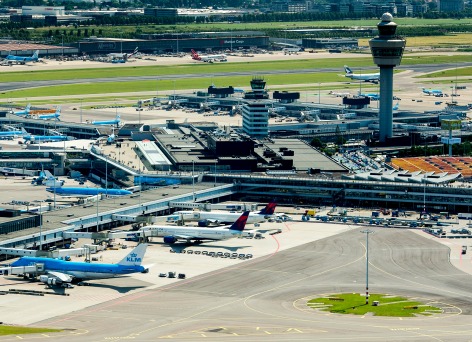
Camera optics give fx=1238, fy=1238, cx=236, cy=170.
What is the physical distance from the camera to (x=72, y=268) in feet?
380

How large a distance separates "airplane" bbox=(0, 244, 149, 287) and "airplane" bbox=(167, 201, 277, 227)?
89.8ft

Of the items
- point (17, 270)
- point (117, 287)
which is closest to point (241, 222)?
point (117, 287)

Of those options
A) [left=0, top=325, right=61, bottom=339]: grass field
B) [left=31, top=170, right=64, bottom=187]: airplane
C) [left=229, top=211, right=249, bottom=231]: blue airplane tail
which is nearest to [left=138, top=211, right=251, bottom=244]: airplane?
[left=229, top=211, right=249, bottom=231]: blue airplane tail

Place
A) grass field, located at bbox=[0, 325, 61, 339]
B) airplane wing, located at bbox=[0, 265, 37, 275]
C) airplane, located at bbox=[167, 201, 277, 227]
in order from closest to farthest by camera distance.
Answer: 1. grass field, located at bbox=[0, 325, 61, 339]
2. airplane wing, located at bbox=[0, 265, 37, 275]
3. airplane, located at bbox=[167, 201, 277, 227]

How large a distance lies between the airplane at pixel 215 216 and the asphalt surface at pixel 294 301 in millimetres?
9685

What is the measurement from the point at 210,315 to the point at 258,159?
79182 millimetres

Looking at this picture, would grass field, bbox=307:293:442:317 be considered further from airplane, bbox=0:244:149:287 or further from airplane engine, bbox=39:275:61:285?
airplane engine, bbox=39:275:61:285

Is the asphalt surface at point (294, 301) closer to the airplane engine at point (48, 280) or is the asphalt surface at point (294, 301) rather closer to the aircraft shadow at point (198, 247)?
the aircraft shadow at point (198, 247)

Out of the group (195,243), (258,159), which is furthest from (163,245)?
(258,159)

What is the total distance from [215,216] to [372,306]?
4056cm

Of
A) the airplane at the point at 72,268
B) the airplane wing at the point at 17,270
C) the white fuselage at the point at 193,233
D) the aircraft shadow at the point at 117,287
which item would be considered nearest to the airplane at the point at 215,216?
the white fuselage at the point at 193,233

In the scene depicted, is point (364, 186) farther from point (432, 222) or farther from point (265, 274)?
point (265, 274)

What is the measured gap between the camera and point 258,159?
182750mm

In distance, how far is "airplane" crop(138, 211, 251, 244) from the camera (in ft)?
438
